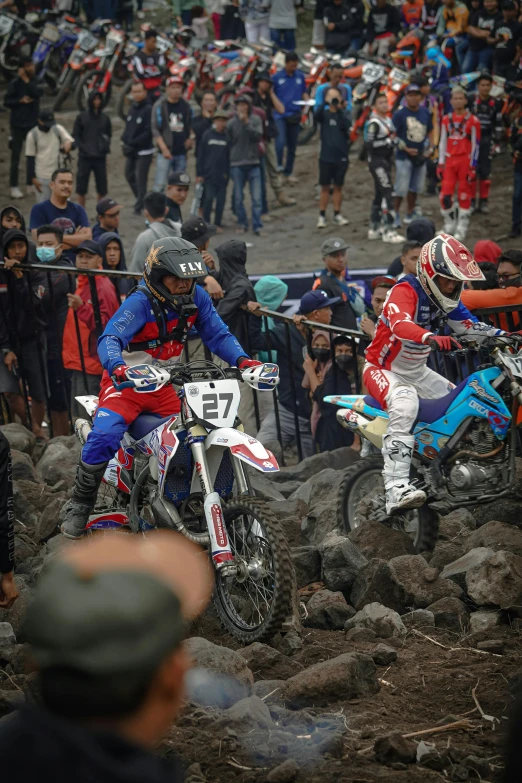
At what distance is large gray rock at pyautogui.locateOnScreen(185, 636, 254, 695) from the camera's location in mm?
5016

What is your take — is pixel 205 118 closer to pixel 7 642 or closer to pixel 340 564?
pixel 340 564

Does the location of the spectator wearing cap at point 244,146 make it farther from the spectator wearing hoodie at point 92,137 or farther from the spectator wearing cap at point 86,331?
the spectator wearing cap at point 86,331

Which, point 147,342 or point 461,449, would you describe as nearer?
point 147,342

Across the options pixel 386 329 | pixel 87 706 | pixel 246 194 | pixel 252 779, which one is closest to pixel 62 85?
pixel 246 194

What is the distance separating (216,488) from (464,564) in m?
1.54

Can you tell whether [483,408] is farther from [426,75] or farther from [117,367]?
[426,75]

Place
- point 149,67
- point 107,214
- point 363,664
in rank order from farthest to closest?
1. point 149,67
2. point 107,214
3. point 363,664

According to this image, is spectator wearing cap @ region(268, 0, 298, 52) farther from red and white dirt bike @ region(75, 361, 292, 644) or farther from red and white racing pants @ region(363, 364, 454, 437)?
red and white dirt bike @ region(75, 361, 292, 644)

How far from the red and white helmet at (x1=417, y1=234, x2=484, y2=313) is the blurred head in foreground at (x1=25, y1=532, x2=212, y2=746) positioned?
18.0ft

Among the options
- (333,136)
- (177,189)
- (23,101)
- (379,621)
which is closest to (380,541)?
(379,621)

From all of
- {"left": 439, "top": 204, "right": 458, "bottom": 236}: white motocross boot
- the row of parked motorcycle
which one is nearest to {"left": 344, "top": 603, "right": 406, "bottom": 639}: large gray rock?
{"left": 439, "top": 204, "right": 458, "bottom": 236}: white motocross boot

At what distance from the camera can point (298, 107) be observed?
21219 millimetres

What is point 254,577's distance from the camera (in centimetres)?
586

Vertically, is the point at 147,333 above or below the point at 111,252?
above
